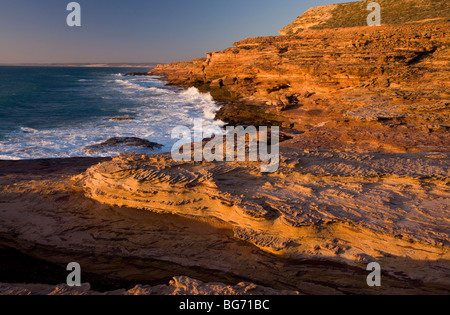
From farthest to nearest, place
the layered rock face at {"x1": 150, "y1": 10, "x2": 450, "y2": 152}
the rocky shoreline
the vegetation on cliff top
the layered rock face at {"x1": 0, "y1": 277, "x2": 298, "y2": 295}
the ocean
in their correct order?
the vegetation on cliff top → the ocean → the layered rock face at {"x1": 150, "y1": 10, "x2": 450, "y2": 152} → the rocky shoreline → the layered rock face at {"x1": 0, "y1": 277, "x2": 298, "y2": 295}

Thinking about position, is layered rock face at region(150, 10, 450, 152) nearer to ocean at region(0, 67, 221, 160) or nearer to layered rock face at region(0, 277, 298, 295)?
ocean at region(0, 67, 221, 160)

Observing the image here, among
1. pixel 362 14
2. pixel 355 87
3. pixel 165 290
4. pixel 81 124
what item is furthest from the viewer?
pixel 362 14

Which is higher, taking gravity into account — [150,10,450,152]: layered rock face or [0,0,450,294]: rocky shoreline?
[150,10,450,152]: layered rock face

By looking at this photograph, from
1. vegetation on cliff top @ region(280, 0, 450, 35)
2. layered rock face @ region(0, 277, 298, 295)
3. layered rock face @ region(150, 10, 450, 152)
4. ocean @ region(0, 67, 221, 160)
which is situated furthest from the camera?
vegetation on cliff top @ region(280, 0, 450, 35)

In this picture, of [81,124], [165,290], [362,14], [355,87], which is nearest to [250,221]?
[165,290]

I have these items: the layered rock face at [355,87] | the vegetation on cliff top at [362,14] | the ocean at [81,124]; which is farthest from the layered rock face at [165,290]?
the vegetation on cliff top at [362,14]

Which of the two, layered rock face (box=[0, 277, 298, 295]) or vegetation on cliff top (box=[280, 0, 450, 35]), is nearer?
layered rock face (box=[0, 277, 298, 295])

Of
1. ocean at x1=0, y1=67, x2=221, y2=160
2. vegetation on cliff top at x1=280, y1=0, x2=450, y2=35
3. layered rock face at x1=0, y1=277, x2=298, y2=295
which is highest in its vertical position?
vegetation on cliff top at x1=280, y1=0, x2=450, y2=35

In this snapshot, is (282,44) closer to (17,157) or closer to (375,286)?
(17,157)

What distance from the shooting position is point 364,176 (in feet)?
17.4

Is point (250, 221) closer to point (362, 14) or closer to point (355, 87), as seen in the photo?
point (355, 87)

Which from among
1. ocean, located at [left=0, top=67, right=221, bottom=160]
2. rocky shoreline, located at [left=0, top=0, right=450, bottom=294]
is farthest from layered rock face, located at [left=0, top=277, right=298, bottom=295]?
ocean, located at [left=0, top=67, right=221, bottom=160]

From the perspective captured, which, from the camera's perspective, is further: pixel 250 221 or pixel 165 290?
pixel 250 221
